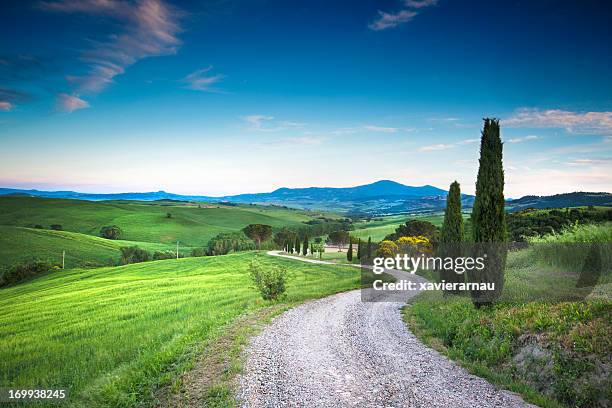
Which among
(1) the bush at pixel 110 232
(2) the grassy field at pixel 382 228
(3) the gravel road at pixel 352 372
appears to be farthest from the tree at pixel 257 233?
(3) the gravel road at pixel 352 372

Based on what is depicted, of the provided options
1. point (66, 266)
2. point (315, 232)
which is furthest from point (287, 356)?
point (315, 232)

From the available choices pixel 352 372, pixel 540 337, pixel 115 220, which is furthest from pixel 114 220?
pixel 540 337

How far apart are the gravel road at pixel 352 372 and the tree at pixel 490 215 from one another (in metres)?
4.21

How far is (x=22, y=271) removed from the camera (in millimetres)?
59844

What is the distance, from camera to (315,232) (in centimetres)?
12375

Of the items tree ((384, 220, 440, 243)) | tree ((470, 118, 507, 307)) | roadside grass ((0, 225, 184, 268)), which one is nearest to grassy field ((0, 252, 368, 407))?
tree ((470, 118, 507, 307))

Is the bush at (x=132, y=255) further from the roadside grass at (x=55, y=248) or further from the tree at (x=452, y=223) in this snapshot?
the tree at (x=452, y=223)

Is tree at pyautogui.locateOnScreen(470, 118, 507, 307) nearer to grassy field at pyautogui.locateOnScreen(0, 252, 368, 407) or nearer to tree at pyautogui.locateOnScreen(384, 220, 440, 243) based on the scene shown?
grassy field at pyautogui.locateOnScreen(0, 252, 368, 407)

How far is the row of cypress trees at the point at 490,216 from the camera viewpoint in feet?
48.5

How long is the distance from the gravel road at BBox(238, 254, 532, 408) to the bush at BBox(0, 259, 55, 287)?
6431cm

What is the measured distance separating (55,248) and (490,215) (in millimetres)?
85382

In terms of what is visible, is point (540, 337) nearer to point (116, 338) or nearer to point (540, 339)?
point (540, 339)

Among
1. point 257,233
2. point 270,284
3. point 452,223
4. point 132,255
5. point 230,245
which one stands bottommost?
point 132,255

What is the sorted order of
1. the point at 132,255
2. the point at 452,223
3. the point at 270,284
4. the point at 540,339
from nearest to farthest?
1. the point at 540,339
2. the point at 270,284
3. the point at 452,223
4. the point at 132,255
